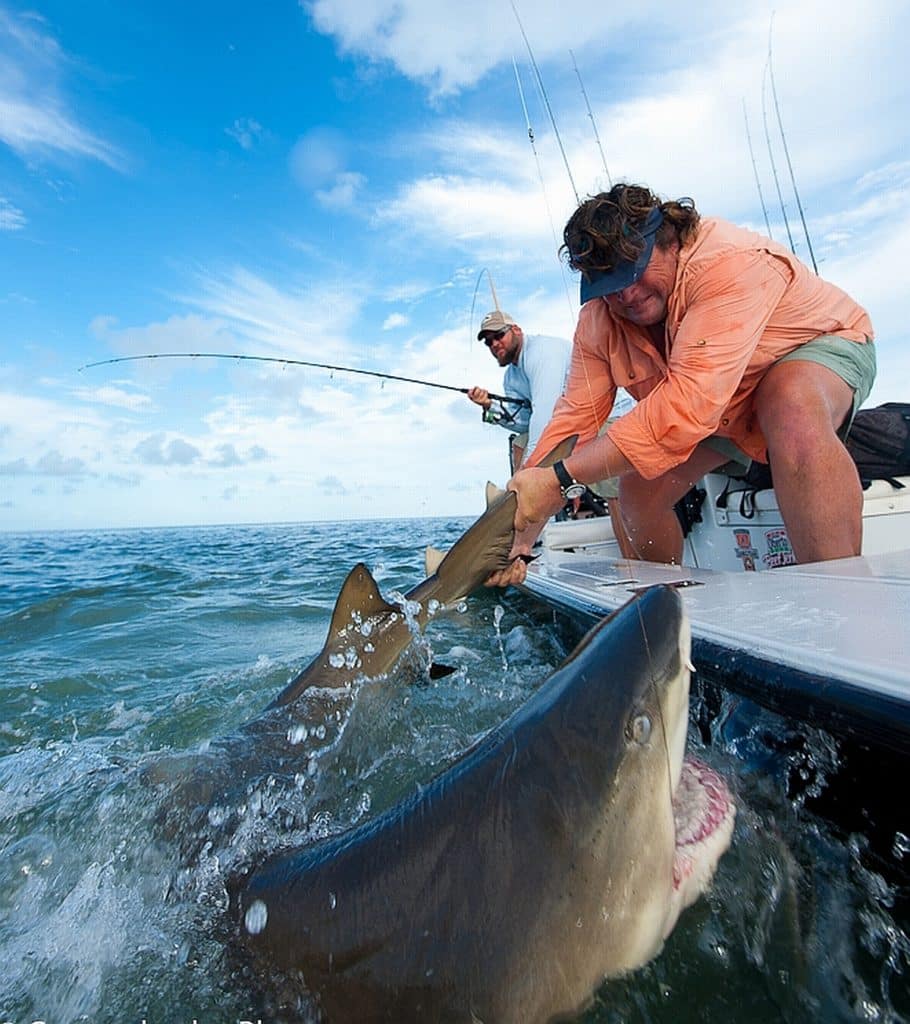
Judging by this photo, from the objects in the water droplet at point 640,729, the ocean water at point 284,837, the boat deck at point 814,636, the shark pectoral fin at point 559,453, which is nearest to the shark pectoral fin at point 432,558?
the ocean water at point 284,837

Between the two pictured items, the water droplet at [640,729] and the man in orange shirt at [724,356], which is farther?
the man in orange shirt at [724,356]

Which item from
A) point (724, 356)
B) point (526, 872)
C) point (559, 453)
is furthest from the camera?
point (559, 453)

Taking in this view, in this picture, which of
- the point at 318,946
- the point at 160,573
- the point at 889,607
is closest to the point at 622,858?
the point at 318,946

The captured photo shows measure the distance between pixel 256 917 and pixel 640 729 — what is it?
876mm

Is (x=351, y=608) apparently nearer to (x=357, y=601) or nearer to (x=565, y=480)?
(x=357, y=601)

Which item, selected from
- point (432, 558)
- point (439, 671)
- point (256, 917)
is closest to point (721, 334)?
point (432, 558)

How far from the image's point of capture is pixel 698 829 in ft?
4.14

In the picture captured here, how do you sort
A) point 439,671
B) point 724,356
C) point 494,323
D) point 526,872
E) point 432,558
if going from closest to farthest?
point 526,872, point 724,356, point 439,671, point 432,558, point 494,323

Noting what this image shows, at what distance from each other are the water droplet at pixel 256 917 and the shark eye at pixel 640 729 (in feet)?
2.70

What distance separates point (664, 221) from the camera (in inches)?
109

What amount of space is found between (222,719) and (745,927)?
2565 millimetres

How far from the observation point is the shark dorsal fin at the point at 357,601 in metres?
2.86

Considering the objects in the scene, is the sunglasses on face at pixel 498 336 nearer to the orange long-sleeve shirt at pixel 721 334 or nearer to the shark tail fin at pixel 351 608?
the orange long-sleeve shirt at pixel 721 334

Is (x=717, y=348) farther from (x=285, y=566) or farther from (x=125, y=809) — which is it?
(x=285, y=566)
